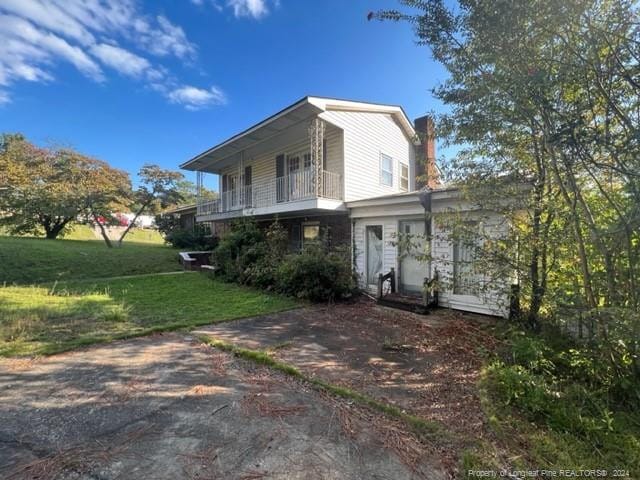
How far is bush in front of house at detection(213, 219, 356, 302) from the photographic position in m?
8.62

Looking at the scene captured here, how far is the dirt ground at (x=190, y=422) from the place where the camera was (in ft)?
7.34

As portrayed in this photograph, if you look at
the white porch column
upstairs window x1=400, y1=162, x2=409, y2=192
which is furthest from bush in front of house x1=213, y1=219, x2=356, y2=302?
upstairs window x1=400, y1=162, x2=409, y2=192

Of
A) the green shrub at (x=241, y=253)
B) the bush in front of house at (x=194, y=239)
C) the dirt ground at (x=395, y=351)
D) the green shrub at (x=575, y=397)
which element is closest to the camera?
the green shrub at (x=575, y=397)

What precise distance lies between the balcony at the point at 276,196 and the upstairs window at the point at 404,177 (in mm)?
4794

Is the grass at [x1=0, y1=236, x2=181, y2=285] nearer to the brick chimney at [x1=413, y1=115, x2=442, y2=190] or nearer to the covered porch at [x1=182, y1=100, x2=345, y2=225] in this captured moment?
the covered porch at [x1=182, y1=100, x2=345, y2=225]

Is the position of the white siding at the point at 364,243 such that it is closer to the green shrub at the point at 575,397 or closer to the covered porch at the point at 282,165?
the covered porch at the point at 282,165

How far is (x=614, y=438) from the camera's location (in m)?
2.57

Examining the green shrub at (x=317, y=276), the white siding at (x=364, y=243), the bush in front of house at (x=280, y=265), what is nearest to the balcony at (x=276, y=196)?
the bush in front of house at (x=280, y=265)

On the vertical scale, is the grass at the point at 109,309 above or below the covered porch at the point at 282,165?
below

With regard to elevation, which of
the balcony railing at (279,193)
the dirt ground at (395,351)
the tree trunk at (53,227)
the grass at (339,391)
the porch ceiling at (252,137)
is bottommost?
the dirt ground at (395,351)

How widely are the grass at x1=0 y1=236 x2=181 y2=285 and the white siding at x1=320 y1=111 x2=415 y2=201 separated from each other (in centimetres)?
964

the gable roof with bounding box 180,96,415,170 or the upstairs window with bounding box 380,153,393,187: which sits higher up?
the gable roof with bounding box 180,96,415,170

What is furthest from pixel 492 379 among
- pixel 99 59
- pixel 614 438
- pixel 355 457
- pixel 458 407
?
pixel 99 59

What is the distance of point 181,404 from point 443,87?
5.39 metres
